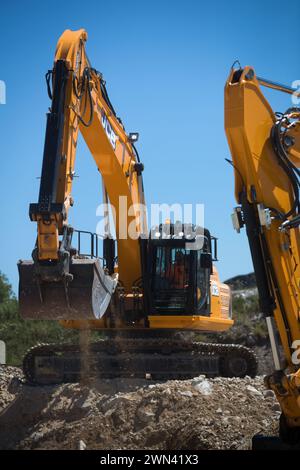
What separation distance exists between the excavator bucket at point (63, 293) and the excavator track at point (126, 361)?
145 inches

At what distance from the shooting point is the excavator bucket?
1005 centimetres

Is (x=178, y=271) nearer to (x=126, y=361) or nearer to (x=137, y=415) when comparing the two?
(x=126, y=361)

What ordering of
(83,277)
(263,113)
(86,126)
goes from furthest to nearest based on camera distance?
(86,126)
(83,277)
(263,113)

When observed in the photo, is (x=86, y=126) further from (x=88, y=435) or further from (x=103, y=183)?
(x=88, y=435)

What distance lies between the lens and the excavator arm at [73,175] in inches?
386

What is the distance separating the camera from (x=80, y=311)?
10.1m

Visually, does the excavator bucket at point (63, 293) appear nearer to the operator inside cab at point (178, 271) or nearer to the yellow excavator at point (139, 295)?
the yellow excavator at point (139, 295)

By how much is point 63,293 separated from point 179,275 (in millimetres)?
4210

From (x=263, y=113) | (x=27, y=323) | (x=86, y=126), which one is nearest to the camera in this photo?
(x=263, y=113)

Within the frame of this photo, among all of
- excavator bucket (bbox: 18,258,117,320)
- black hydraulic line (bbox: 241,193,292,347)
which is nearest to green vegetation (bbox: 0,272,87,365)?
excavator bucket (bbox: 18,258,117,320)

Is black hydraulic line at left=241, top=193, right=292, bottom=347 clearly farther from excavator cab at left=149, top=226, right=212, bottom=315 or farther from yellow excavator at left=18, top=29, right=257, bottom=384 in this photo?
excavator cab at left=149, top=226, right=212, bottom=315

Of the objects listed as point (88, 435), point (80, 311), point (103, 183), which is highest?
point (103, 183)
